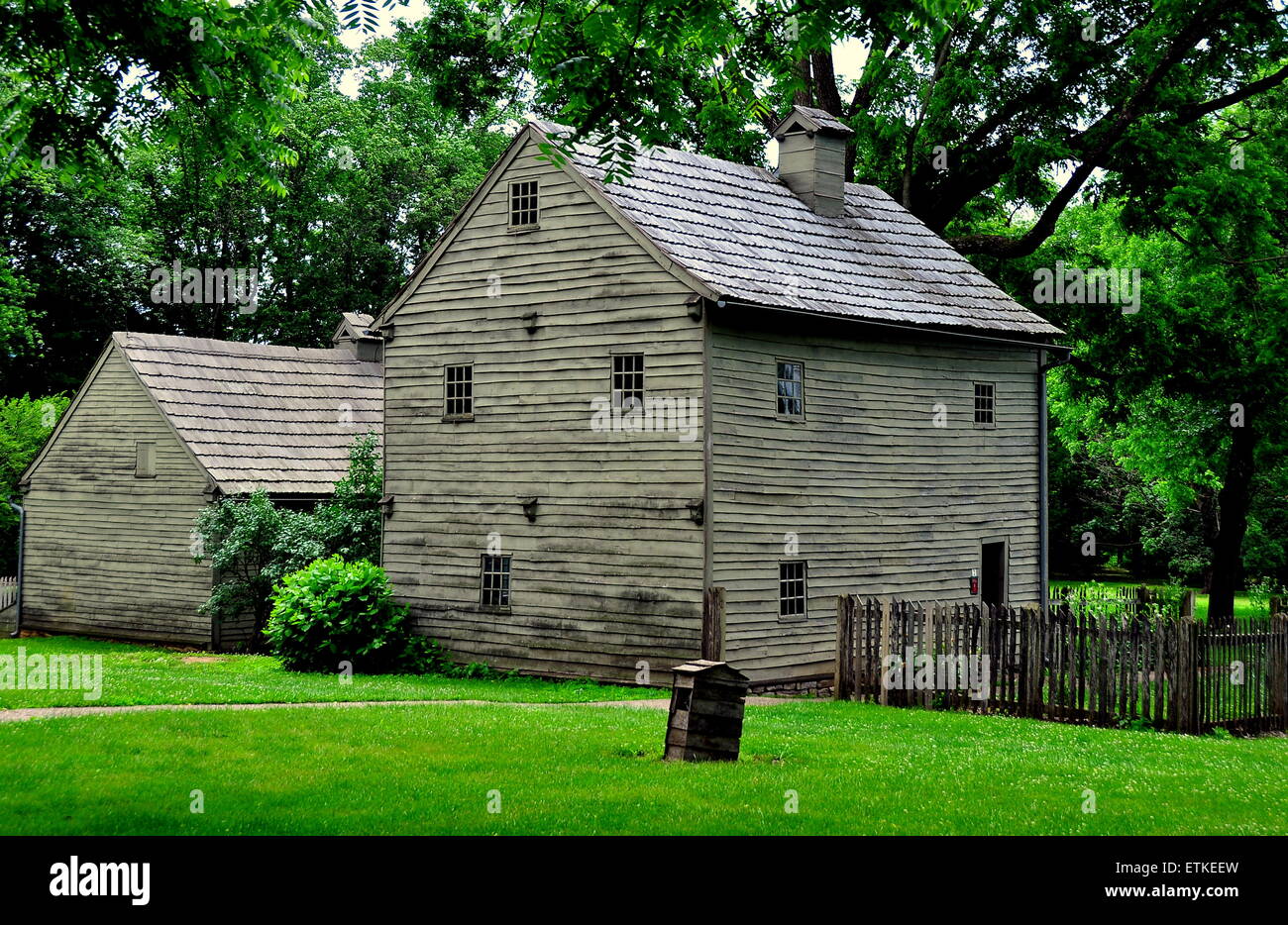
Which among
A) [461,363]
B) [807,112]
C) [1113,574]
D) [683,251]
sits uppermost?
[807,112]

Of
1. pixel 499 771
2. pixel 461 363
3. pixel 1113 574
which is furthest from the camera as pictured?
pixel 1113 574

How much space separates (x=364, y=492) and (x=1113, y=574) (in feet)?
144

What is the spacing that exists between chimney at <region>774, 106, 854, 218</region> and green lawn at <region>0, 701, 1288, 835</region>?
13954 mm

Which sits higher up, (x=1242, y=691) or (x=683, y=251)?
(x=683, y=251)

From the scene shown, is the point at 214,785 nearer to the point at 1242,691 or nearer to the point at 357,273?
the point at 1242,691

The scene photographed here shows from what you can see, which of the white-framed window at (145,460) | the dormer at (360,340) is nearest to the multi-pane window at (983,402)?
the dormer at (360,340)

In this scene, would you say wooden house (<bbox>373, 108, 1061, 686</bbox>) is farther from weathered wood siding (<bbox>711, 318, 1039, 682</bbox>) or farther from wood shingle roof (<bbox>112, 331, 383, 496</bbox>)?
wood shingle roof (<bbox>112, 331, 383, 496</bbox>)

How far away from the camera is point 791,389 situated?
22.7 m

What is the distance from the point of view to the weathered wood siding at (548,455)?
2139 cm

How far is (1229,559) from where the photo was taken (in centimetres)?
3794

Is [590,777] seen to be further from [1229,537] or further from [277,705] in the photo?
[1229,537]

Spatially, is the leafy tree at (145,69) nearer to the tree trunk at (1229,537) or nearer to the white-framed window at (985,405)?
the white-framed window at (985,405)

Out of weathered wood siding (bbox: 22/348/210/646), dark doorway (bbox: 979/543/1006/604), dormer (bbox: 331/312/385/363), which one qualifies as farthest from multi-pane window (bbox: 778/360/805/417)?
dormer (bbox: 331/312/385/363)
